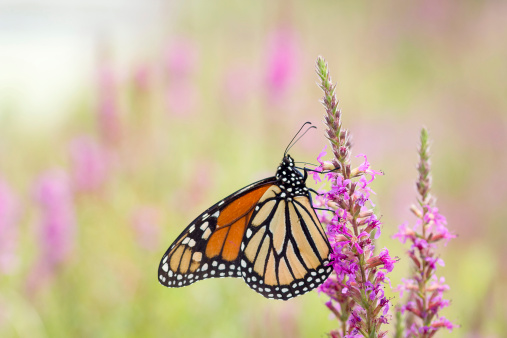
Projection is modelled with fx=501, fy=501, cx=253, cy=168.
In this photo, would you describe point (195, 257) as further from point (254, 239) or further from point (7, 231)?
point (7, 231)

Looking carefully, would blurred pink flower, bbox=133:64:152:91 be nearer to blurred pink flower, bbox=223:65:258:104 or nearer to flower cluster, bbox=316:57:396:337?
blurred pink flower, bbox=223:65:258:104

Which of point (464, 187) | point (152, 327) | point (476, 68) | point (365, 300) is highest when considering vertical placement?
point (476, 68)

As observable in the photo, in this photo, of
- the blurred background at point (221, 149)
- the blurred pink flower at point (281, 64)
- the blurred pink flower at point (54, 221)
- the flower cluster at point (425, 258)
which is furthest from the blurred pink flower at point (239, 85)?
the flower cluster at point (425, 258)

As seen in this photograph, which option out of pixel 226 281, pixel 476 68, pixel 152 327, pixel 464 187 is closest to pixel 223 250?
pixel 152 327

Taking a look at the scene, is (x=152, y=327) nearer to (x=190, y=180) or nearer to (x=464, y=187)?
(x=190, y=180)

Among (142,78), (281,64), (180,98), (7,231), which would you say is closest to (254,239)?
(7,231)

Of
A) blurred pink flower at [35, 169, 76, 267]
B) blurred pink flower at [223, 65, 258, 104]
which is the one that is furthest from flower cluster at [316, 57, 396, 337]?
blurred pink flower at [223, 65, 258, 104]

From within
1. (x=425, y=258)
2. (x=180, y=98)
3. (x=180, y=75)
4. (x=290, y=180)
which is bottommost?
(x=425, y=258)
